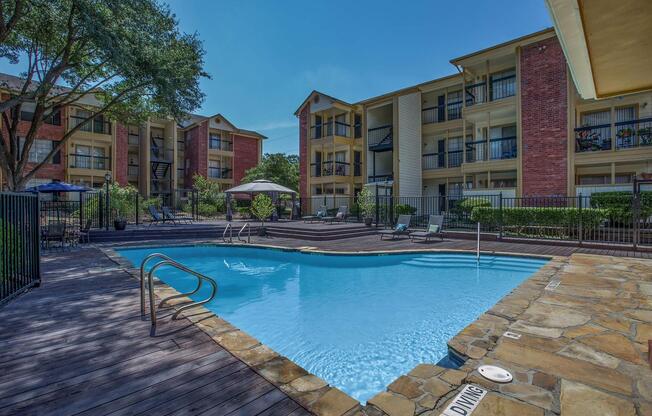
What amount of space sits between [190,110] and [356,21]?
838 centimetres

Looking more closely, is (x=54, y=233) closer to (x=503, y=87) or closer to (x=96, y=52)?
(x=96, y=52)

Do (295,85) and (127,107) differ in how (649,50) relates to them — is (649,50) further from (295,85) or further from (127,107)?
(295,85)

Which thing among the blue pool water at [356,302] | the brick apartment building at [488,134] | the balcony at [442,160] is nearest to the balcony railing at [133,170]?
the brick apartment building at [488,134]

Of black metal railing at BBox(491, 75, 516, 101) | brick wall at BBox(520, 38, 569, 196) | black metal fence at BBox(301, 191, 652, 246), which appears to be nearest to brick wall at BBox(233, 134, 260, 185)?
black metal fence at BBox(301, 191, 652, 246)

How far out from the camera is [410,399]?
219cm

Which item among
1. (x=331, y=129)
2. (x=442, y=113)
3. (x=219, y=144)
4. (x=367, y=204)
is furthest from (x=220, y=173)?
(x=442, y=113)

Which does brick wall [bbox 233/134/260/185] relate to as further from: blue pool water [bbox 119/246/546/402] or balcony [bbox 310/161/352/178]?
blue pool water [bbox 119/246/546/402]

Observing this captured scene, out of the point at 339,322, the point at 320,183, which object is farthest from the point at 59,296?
the point at 320,183

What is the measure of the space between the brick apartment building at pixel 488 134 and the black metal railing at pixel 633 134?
40mm

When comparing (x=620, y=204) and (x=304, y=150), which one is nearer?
(x=620, y=204)

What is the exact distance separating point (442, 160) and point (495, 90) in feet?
17.6

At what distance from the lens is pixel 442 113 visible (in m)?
21.2

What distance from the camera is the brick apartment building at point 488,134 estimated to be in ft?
46.0

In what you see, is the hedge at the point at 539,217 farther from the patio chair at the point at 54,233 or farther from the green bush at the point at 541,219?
the patio chair at the point at 54,233
